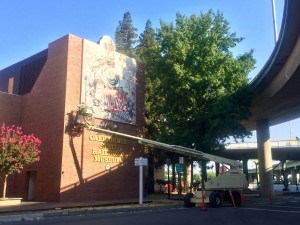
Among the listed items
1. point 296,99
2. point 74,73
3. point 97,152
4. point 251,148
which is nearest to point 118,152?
point 97,152

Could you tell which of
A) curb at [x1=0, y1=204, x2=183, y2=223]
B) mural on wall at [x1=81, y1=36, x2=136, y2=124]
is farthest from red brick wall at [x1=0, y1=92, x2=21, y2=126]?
curb at [x1=0, y1=204, x2=183, y2=223]

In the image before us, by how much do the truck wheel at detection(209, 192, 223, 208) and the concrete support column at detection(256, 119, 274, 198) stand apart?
52.0 ft

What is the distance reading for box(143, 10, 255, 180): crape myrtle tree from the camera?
1201 inches

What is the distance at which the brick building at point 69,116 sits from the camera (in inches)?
1036

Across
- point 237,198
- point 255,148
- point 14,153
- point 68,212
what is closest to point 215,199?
point 237,198

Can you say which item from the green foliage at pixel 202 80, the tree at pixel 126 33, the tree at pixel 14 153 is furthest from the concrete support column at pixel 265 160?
the tree at pixel 126 33

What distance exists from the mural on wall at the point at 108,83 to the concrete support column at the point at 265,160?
14723 millimetres

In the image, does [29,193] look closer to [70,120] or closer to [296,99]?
[70,120]

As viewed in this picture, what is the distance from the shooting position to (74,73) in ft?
90.5

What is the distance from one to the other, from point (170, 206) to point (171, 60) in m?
14.5

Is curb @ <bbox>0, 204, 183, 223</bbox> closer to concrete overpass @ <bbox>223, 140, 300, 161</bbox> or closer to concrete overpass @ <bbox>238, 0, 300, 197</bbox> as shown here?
concrete overpass @ <bbox>238, 0, 300, 197</bbox>

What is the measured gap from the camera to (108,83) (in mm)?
30172

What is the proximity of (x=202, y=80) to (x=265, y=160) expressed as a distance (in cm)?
1285

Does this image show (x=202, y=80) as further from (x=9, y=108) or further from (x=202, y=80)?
(x=9, y=108)
